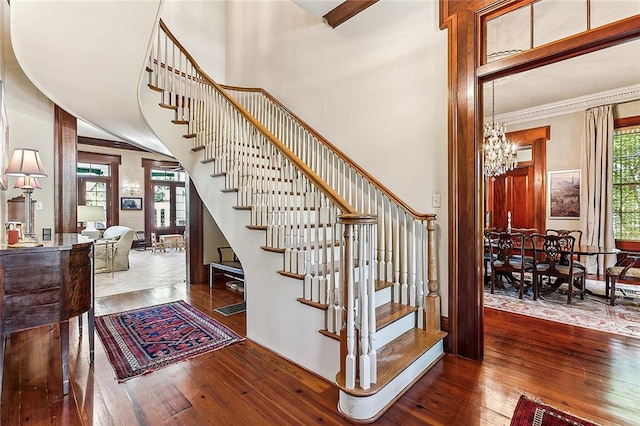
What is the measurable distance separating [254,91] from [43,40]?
2.55 metres

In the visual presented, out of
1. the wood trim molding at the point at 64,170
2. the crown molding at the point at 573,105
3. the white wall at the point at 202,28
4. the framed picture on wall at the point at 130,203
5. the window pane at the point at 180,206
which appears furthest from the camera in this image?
the window pane at the point at 180,206

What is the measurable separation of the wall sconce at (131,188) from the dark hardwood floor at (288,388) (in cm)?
820

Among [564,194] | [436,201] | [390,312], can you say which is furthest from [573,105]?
[390,312]

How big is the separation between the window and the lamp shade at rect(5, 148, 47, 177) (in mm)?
8455

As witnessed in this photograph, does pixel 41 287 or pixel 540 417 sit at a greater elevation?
pixel 41 287

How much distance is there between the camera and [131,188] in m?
10.2

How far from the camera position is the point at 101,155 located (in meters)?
9.62

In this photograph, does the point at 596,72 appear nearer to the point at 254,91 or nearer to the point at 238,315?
the point at 254,91

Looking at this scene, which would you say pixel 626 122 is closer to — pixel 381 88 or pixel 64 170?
pixel 381 88

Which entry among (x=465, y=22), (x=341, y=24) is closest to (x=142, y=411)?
(x=465, y=22)

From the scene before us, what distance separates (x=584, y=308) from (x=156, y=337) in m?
4.91

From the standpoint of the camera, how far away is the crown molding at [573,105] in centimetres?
533

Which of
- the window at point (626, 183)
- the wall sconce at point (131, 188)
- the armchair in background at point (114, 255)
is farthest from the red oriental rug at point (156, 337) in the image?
the wall sconce at point (131, 188)

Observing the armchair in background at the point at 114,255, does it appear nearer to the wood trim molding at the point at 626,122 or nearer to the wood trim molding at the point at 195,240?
the wood trim molding at the point at 195,240
